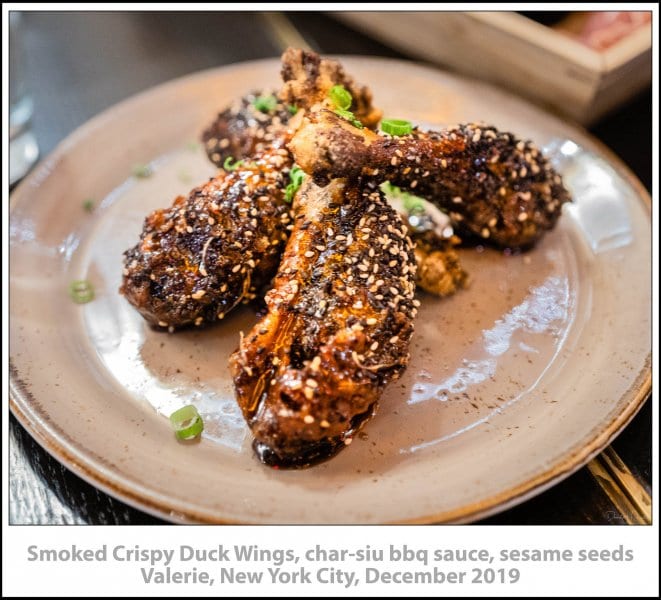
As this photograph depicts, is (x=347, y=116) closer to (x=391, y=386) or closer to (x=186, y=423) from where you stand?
(x=391, y=386)

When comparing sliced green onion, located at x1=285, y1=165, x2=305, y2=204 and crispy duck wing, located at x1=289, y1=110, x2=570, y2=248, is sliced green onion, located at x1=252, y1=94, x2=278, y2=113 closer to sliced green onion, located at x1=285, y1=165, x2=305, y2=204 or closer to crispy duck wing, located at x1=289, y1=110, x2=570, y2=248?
sliced green onion, located at x1=285, y1=165, x2=305, y2=204

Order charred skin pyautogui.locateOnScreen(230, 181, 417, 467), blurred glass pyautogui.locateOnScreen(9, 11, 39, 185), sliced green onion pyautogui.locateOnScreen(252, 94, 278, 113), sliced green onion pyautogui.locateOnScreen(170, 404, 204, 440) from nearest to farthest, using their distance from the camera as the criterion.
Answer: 1. charred skin pyautogui.locateOnScreen(230, 181, 417, 467)
2. sliced green onion pyautogui.locateOnScreen(170, 404, 204, 440)
3. sliced green onion pyautogui.locateOnScreen(252, 94, 278, 113)
4. blurred glass pyautogui.locateOnScreen(9, 11, 39, 185)

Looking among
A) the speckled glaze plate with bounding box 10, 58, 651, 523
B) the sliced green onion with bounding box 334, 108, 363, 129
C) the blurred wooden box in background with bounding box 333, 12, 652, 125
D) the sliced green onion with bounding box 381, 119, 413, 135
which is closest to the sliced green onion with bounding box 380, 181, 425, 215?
the speckled glaze plate with bounding box 10, 58, 651, 523

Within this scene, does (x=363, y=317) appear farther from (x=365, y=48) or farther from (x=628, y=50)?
(x=365, y=48)

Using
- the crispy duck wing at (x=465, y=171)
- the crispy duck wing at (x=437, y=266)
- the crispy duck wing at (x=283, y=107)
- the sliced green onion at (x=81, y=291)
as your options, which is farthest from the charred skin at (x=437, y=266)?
the sliced green onion at (x=81, y=291)

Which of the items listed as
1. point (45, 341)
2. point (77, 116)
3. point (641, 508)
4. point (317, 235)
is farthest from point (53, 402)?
point (77, 116)

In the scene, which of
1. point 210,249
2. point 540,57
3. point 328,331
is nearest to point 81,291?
point 210,249
